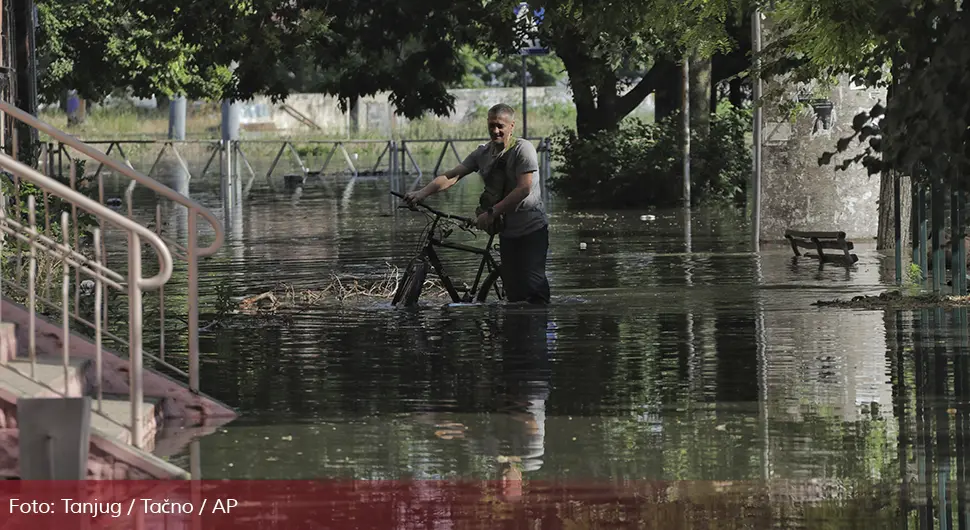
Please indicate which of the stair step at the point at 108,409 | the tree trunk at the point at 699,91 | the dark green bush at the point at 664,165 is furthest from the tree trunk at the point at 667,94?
the stair step at the point at 108,409

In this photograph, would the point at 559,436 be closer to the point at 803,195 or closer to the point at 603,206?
the point at 803,195

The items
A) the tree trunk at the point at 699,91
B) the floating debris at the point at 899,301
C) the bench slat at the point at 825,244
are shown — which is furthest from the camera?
the tree trunk at the point at 699,91

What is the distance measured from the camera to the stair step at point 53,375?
8.41 m

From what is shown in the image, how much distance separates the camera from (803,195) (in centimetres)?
2134

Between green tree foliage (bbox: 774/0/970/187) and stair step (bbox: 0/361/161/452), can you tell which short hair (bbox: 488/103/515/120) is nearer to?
green tree foliage (bbox: 774/0/970/187)

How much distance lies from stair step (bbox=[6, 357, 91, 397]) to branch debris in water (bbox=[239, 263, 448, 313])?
5.54 meters

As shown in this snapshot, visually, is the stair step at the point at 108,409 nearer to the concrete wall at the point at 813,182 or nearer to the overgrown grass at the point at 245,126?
the concrete wall at the point at 813,182

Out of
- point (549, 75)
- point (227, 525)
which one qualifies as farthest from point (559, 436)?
point (549, 75)

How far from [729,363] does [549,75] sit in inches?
3211

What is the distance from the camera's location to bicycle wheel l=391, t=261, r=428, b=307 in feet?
47.5

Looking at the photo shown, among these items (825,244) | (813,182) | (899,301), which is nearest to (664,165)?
(813,182)

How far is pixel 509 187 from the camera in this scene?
1373cm

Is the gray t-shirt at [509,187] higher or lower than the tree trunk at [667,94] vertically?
lower

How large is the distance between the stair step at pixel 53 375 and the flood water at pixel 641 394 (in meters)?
0.72
